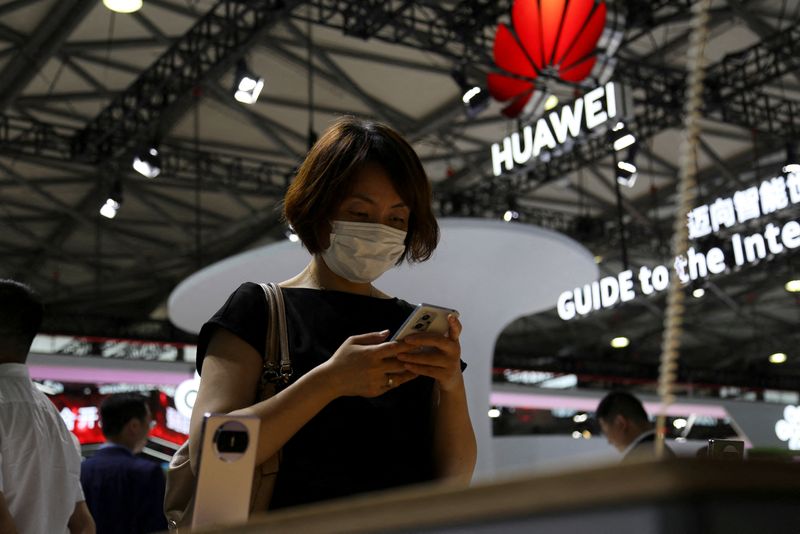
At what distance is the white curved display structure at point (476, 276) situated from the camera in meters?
6.00

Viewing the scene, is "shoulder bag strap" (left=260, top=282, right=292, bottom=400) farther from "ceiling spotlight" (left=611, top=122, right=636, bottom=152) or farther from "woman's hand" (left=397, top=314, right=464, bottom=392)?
"ceiling spotlight" (left=611, top=122, right=636, bottom=152)

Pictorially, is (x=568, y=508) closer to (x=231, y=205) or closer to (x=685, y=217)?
(x=685, y=217)

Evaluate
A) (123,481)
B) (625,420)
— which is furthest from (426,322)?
(625,420)

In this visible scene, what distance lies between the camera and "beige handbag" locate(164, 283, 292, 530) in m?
1.51

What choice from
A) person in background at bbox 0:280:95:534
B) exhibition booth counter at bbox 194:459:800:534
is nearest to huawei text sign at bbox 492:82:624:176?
person in background at bbox 0:280:95:534

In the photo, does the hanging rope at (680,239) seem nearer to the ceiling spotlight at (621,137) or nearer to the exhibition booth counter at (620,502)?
the exhibition booth counter at (620,502)

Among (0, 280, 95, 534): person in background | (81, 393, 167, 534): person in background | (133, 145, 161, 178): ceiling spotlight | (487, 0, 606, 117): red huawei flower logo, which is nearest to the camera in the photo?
(0, 280, 95, 534): person in background

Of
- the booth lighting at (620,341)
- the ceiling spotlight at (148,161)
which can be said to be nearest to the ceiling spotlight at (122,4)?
the ceiling spotlight at (148,161)

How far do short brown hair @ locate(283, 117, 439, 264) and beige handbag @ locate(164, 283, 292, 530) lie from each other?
0.15 m

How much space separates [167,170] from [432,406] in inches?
470

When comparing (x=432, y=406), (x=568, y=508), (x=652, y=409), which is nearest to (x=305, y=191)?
(x=432, y=406)

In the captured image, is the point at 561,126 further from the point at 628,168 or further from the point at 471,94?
the point at 628,168

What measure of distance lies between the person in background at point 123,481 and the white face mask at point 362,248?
8.65ft

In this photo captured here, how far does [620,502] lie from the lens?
662mm
